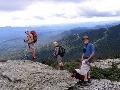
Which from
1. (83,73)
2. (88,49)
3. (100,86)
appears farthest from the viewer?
(100,86)

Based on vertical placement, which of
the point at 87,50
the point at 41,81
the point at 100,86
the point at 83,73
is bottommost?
the point at 100,86

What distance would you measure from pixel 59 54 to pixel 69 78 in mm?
3183

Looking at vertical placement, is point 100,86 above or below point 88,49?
below

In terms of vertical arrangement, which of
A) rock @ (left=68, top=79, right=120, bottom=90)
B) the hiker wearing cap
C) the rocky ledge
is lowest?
rock @ (left=68, top=79, right=120, bottom=90)

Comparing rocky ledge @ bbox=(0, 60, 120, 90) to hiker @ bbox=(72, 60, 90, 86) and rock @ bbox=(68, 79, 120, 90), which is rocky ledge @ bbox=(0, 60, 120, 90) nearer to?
rock @ bbox=(68, 79, 120, 90)

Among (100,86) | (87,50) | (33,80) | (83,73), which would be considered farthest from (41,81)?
(100,86)

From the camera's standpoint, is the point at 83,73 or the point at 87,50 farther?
the point at 83,73

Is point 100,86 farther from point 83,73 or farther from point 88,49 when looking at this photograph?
point 88,49

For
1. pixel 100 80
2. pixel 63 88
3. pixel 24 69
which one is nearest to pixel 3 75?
pixel 24 69

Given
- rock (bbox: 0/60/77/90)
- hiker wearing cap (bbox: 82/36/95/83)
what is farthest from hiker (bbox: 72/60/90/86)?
rock (bbox: 0/60/77/90)

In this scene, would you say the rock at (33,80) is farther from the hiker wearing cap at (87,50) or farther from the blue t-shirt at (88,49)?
the blue t-shirt at (88,49)

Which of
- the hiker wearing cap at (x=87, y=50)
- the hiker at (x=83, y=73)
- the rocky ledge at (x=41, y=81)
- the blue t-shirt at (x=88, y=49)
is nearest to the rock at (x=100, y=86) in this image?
the rocky ledge at (x=41, y=81)

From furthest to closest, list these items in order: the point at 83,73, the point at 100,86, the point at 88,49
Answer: the point at 100,86 → the point at 83,73 → the point at 88,49

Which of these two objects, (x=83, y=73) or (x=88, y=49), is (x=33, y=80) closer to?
(x=83, y=73)
